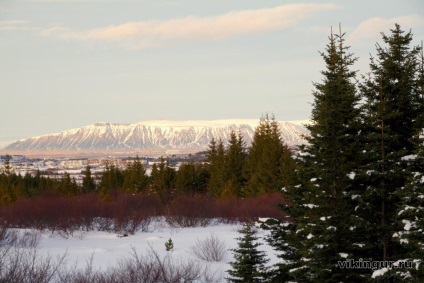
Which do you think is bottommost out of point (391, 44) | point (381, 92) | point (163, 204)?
point (163, 204)

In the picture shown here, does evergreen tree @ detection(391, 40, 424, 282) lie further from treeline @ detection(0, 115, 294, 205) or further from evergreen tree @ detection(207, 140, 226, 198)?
evergreen tree @ detection(207, 140, 226, 198)

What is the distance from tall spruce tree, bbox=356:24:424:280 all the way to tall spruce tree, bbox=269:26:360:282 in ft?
1.29

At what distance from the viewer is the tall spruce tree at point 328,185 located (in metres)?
13.6

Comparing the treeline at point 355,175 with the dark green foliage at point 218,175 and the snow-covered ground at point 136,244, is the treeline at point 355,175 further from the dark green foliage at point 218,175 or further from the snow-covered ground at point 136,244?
the dark green foliage at point 218,175

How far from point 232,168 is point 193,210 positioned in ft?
37.8

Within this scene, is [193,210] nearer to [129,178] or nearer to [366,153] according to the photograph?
[129,178]

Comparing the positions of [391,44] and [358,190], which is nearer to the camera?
[358,190]

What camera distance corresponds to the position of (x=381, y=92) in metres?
14.6

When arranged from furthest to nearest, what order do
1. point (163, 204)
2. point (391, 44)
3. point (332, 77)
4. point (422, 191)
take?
point (163, 204)
point (391, 44)
point (332, 77)
point (422, 191)

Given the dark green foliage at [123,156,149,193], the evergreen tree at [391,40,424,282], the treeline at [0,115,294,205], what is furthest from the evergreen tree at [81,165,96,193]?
the evergreen tree at [391,40,424,282]

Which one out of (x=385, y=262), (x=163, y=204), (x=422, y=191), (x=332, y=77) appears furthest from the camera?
(x=163, y=204)

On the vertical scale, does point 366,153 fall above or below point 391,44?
below

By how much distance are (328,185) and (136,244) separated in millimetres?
21495

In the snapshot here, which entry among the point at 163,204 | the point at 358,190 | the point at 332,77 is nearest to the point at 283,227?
the point at 358,190
